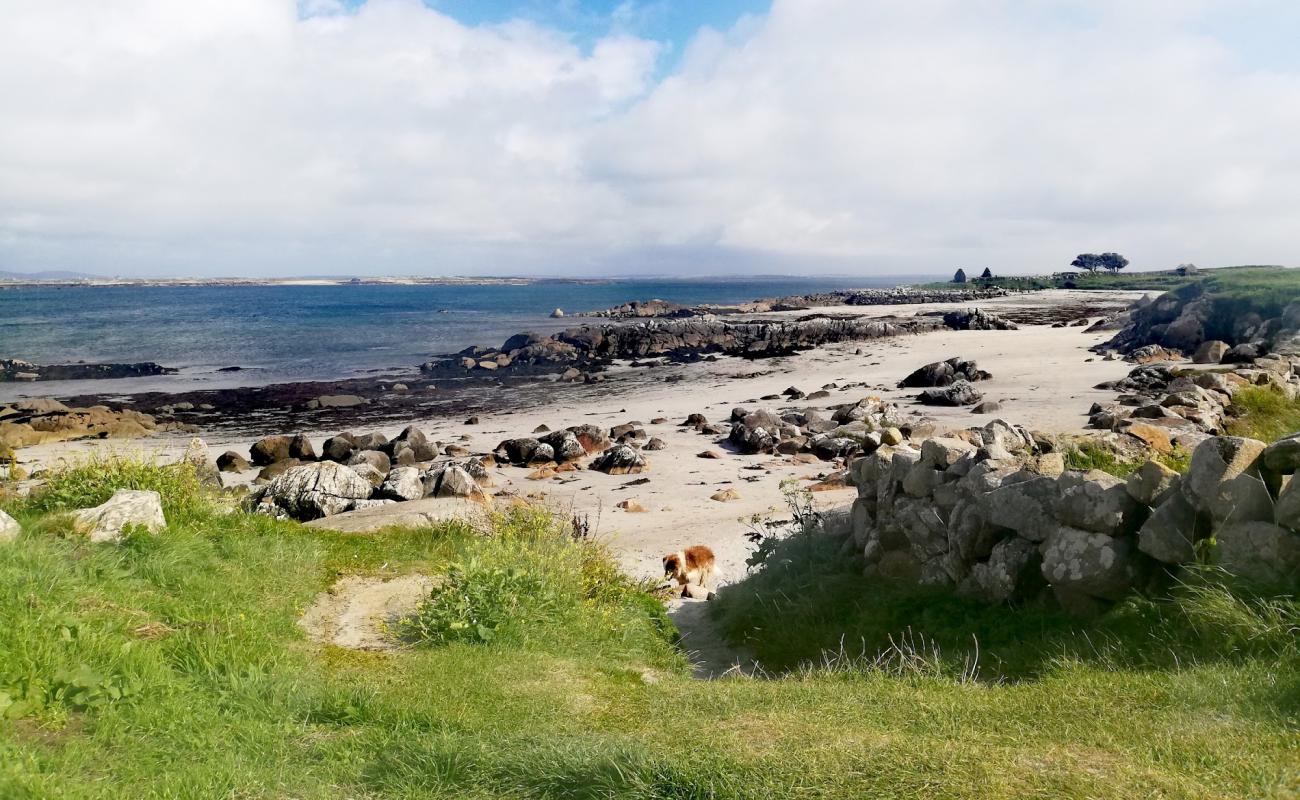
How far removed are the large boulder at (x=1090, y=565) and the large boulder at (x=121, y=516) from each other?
9157 millimetres

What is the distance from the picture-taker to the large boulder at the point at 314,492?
14.4 metres

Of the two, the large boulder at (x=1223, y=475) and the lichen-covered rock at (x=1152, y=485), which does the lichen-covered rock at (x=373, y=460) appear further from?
the large boulder at (x=1223, y=475)

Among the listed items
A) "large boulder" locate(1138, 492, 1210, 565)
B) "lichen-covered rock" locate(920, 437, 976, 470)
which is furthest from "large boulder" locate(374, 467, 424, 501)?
"large boulder" locate(1138, 492, 1210, 565)

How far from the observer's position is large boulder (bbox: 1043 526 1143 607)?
6.58 m

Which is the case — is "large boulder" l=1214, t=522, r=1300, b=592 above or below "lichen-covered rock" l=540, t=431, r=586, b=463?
above

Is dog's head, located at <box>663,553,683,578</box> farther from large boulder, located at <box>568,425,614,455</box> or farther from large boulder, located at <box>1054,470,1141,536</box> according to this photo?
large boulder, located at <box>568,425,614,455</box>

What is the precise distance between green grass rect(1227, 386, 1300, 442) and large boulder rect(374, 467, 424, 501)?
47.1ft

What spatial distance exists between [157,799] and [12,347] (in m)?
68.1

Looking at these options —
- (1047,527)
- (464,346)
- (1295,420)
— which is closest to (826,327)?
(464,346)

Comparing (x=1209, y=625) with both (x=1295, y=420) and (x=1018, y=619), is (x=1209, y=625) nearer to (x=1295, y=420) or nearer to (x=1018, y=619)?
(x=1018, y=619)

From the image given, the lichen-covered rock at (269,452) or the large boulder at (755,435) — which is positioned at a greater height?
the large boulder at (755,435)

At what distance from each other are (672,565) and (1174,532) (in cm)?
658

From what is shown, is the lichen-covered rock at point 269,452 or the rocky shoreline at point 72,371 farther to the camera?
the rocky shoreline at point 72,371

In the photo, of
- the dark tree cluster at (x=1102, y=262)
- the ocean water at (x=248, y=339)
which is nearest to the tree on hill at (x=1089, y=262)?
the dark tree cluster at (x=1102, y=262)
